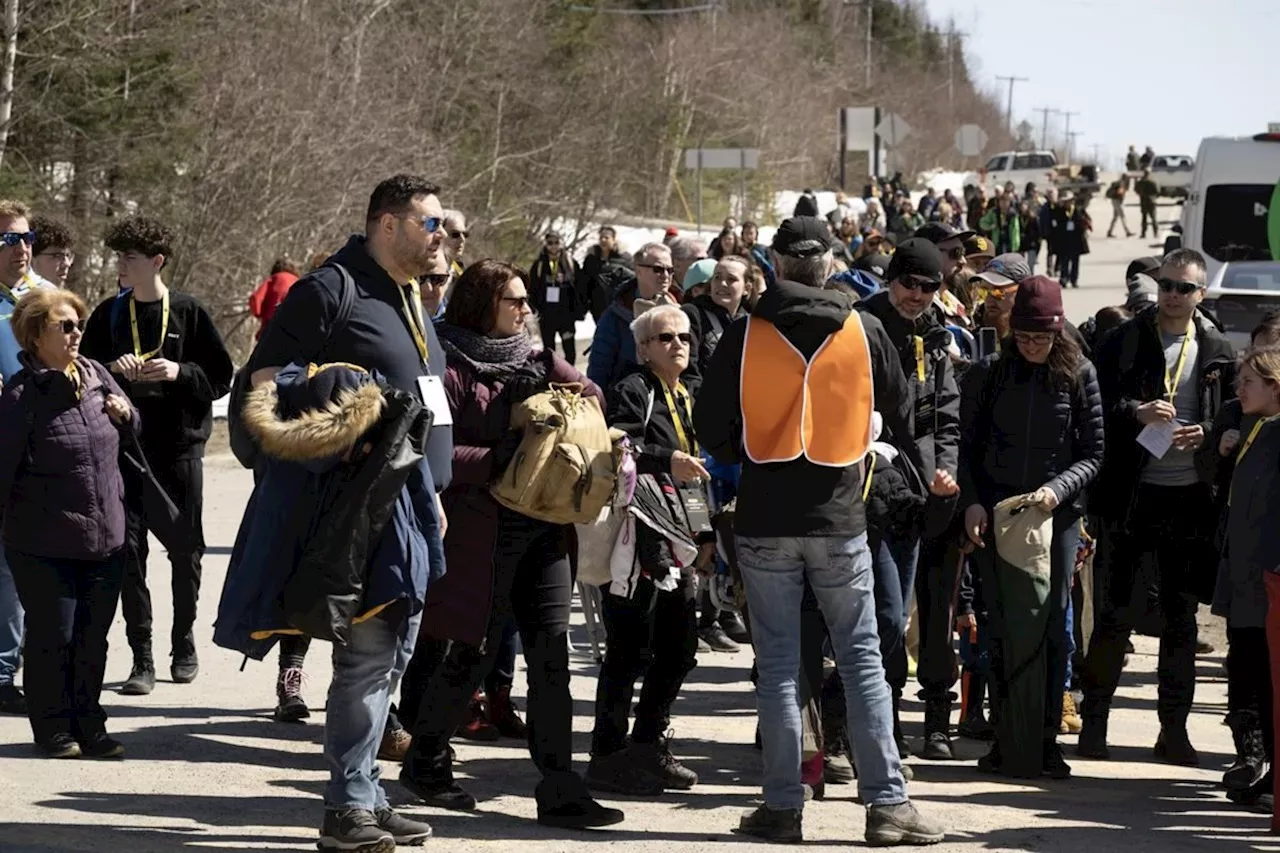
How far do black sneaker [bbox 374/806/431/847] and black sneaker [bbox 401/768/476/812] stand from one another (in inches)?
21.7

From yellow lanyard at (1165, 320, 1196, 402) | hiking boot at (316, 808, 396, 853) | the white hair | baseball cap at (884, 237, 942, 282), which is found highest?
baseball cap at (884, 237, 942, 282)

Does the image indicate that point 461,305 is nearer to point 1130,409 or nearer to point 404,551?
point 404,551

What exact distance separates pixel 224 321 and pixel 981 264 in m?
18.7

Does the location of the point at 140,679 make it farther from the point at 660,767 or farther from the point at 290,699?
the point at 660,767

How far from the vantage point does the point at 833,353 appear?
6.80 metres

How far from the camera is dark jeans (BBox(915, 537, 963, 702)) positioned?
8.59m

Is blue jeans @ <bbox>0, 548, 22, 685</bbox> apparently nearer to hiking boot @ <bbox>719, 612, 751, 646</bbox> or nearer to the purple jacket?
the purple jacket

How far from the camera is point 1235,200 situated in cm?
2595

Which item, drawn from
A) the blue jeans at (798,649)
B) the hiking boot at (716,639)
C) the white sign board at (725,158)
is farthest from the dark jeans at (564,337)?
the blue jeans at (798,649)

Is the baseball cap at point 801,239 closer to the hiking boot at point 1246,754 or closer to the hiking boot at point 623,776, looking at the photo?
the hiking boot at point 623,776

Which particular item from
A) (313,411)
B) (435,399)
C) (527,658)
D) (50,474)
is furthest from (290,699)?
(313,411)

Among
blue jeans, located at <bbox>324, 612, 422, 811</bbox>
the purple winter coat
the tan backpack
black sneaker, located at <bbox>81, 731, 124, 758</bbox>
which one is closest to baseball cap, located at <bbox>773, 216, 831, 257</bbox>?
the tan backpack

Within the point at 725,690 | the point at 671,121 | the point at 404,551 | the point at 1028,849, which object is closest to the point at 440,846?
the point at 404,551

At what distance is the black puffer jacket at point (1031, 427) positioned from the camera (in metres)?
8.12
